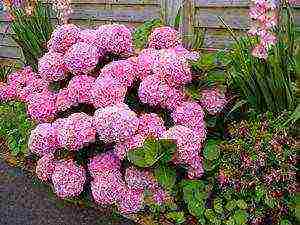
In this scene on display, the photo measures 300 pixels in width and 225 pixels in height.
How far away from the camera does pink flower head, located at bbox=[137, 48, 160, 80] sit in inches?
140

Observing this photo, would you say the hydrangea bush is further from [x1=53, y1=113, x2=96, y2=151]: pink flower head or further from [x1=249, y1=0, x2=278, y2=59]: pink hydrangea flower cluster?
[x1=249, y1=0, x2=278, y2=59]: pink hydrangea flower cluster

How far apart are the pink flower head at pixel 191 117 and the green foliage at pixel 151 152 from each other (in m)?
0.32

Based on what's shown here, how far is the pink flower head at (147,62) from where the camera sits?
140 inches

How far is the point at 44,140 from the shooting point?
3.53 meters

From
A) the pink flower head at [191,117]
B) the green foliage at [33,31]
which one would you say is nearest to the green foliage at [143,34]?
the pink flower head at [191,117]

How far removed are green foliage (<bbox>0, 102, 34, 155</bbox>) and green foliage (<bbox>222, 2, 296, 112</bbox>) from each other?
73.7 inches

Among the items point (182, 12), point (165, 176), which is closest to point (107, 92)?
point (165, 176)

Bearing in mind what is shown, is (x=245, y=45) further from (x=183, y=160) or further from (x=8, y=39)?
(x=8, y=39)

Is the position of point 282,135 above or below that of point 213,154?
above

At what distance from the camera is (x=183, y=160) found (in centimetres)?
322

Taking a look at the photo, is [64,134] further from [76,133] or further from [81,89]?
[81,89]

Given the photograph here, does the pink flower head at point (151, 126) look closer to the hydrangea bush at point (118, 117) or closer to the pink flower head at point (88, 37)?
the hydrangea bush at point (118, 117)

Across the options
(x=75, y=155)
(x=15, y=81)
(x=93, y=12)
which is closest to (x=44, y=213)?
(x=75, y=155)

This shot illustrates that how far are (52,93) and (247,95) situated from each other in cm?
146
